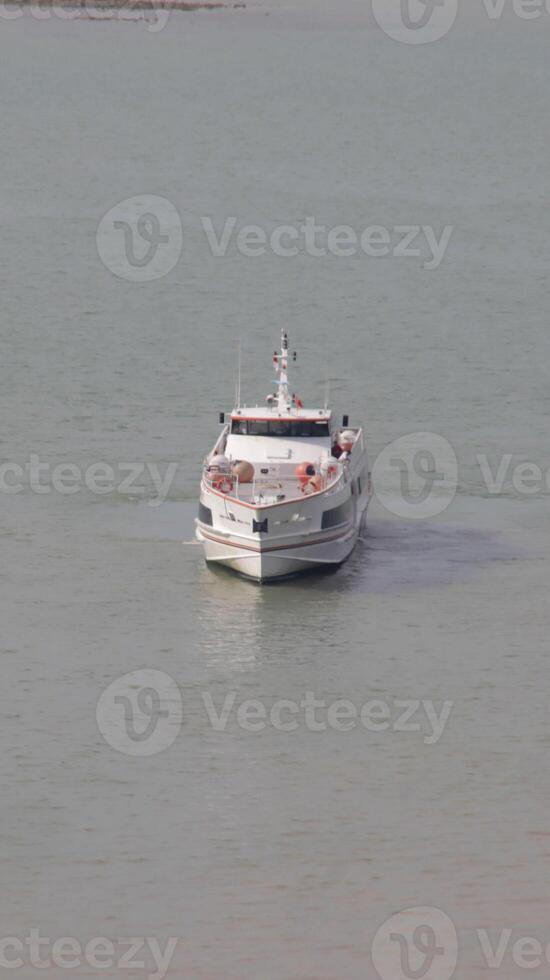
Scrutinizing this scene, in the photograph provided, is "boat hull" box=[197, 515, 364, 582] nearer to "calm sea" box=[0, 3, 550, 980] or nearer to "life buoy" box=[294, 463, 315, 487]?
"calm sea" box=[0, 3, 550, 980]

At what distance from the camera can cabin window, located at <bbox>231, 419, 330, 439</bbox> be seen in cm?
5575

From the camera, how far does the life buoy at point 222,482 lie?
53.0 m

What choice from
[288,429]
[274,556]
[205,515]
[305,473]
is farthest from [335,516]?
[288,429]

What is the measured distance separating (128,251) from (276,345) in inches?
844

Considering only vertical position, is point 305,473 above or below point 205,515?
above

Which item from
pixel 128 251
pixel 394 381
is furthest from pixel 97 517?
pixel 128 251

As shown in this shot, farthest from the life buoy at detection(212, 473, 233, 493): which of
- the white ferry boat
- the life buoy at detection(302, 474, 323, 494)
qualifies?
the life buoy at detection(302, 474, 323, 494)

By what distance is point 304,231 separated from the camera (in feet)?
346

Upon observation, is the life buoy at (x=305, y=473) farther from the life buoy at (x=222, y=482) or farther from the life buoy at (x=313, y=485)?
the life buoy at (x=222, y=482)

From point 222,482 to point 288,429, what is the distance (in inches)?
133

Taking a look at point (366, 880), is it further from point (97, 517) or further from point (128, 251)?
point (128, 251)

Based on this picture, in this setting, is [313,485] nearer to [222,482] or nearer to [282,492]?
[282,492]

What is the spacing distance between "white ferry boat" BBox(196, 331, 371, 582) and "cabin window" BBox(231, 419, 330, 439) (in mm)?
25

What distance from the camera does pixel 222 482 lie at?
53219 mm
